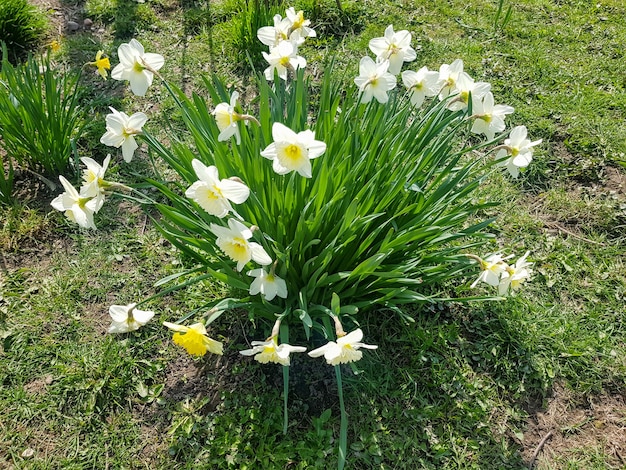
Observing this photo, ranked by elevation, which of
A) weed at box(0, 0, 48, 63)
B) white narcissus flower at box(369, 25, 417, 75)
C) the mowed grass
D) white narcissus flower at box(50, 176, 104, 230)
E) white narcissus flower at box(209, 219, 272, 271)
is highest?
white narcissus flower at box(369, 25, 417, 75)

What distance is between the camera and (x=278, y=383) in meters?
2.14

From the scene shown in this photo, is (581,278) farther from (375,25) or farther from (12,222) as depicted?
(12,222)

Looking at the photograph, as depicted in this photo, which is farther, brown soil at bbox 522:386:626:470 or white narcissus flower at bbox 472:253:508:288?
brown soil at bbox 522:386:626:470

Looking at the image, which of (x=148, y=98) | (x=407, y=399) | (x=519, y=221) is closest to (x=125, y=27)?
(x=148, y=98)

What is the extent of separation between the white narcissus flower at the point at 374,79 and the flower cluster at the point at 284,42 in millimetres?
303

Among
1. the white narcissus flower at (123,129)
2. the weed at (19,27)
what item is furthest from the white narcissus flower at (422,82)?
the weed at (19,27)

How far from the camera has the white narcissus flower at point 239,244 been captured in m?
1.52

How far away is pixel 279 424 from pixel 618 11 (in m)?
4.48

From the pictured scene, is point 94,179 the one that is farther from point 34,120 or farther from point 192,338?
point 34,120

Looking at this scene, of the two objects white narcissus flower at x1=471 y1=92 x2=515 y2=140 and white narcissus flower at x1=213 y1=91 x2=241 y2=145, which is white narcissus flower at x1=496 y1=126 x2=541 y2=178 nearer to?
white narcissus flower at x1=471 y1=92 x2=515 y2=140

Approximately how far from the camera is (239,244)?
1554 mm

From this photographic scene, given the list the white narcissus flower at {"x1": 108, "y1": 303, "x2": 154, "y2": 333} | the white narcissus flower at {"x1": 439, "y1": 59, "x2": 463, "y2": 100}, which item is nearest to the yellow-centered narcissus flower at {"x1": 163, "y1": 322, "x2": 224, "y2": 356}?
the white narcissus flower at {"x1": 108, "y1": 303, "x2": 154, "y2": 333}

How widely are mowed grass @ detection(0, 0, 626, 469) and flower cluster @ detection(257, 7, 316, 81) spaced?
20.2 inches

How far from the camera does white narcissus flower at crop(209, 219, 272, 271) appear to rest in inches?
59.9
